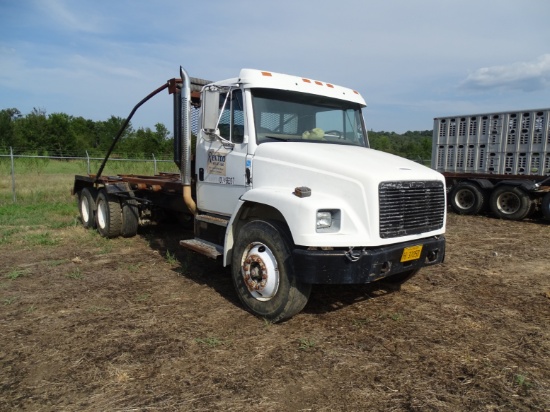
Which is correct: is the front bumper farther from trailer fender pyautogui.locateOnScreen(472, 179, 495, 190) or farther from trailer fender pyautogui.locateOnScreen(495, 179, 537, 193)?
trailer fender pyautogui.locateOnScreen(472, 179, 495, 190)

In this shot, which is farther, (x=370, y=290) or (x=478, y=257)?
(x=478, y=257)

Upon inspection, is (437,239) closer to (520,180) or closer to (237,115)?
(237,115)

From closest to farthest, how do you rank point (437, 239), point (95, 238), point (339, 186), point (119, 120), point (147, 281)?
point (339, 186), point (437, 239), point (147, 281), point (95, 238), point (119, 120)

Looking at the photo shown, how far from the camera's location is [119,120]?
61250 millimetres

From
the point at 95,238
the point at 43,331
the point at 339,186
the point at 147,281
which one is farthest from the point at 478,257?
the point at 95,238

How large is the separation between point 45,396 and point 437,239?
3757 millimetres

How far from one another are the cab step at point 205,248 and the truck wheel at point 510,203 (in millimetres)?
9108

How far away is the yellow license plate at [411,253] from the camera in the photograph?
3.97 meters

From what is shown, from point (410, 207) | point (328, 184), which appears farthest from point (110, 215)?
point (410, 207)

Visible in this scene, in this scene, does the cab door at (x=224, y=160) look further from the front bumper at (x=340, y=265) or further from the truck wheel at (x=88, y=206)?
the truck wheel at (x=88, y=206)

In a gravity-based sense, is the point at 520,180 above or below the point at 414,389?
above

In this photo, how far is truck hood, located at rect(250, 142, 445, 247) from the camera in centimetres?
372

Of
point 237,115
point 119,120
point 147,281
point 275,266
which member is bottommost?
point 147,281

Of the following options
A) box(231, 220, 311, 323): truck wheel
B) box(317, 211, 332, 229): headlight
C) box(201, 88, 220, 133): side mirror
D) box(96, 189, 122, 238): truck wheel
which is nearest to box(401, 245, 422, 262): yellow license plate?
box(317, 211, 332, 229): headlight
